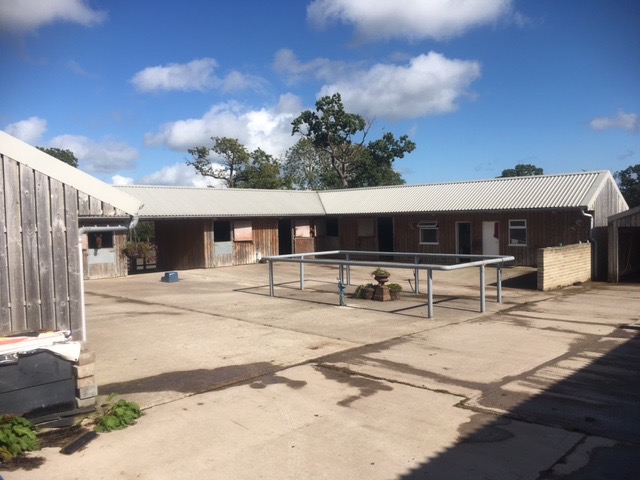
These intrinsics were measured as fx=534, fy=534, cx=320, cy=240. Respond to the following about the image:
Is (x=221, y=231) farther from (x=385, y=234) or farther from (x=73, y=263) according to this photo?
(x=73, y=263)

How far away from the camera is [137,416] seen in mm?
5387

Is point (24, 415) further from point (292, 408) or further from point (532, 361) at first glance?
point (532, 361)

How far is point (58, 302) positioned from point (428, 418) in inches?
166

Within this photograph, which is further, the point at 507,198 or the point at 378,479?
the point at 507,198

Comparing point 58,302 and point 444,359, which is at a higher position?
point 58,302

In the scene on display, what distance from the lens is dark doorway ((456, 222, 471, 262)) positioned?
2355 centimetres

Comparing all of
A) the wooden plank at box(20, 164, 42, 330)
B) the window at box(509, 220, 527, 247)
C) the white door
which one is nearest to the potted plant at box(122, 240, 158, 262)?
the white door

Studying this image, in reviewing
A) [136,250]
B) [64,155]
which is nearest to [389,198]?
[136,250]

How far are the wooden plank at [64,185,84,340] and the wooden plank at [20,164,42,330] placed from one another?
13.0 inches

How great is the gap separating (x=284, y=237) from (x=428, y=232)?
824 centimetres

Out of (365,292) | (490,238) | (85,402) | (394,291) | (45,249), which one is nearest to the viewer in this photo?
(85,402)

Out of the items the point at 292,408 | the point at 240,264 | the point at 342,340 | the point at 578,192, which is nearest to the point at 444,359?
the point at 342,340

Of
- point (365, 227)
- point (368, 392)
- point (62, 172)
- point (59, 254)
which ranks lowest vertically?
point (368, 392)

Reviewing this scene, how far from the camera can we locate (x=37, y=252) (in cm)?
581
